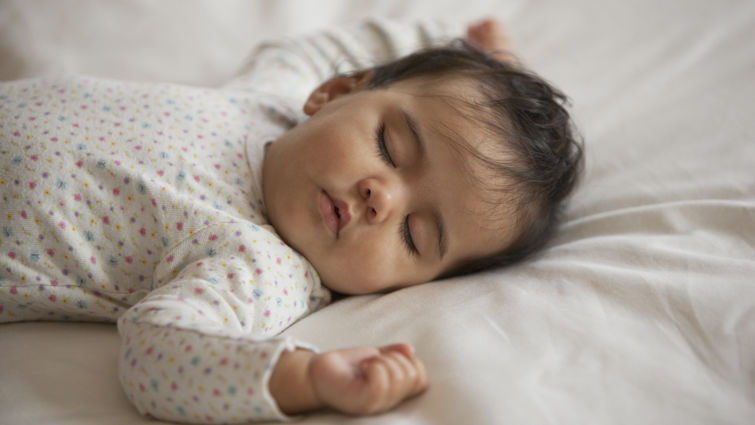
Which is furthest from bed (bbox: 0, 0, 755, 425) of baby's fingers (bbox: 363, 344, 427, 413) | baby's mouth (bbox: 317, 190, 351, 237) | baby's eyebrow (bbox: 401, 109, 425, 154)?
baby's eyebrow (bbox: 401, 109, 425, 154)

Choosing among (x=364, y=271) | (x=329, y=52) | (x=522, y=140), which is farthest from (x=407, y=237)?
(x=329, y=52)

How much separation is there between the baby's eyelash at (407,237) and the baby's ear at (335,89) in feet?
1.20

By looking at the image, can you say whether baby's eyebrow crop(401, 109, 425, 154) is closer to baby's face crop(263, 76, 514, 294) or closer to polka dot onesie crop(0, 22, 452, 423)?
baby's face crop(263, 76, 514, 294)

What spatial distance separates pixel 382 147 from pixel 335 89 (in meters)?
0.33

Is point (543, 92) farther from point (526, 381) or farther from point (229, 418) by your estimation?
point (229, 418)

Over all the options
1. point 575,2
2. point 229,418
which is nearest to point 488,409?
point 229,418

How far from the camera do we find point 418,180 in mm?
996

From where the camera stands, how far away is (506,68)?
1.20 metres

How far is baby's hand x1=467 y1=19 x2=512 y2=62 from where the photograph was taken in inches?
64.6

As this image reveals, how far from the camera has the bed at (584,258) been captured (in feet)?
2.38

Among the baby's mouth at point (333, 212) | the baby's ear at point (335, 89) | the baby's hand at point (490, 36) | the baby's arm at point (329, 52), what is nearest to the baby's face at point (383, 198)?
the baby's mouth at point (333, 212)

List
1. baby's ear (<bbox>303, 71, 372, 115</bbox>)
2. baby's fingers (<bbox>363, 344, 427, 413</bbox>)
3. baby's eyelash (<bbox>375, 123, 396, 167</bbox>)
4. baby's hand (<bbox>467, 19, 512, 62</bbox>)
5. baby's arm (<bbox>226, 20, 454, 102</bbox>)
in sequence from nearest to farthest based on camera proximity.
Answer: baby's fingers (<bbox>363, 344, 427, 413</bbox>)
baby's eyelash (<bbox>375, 123, 396, 167</bbox>)
baby's ear (<bbox>303, 71, 372, 115</bbox>)
baby's arm (<bbox>226, 20, 454, 102</bbox>)
baby's hand (<bbox>467, 19, 512, 62</bbox>)

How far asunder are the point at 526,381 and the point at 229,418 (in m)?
0.35

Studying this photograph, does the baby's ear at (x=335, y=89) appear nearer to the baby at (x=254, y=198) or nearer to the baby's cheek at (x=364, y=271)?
the baby at (x=254, y=198)
